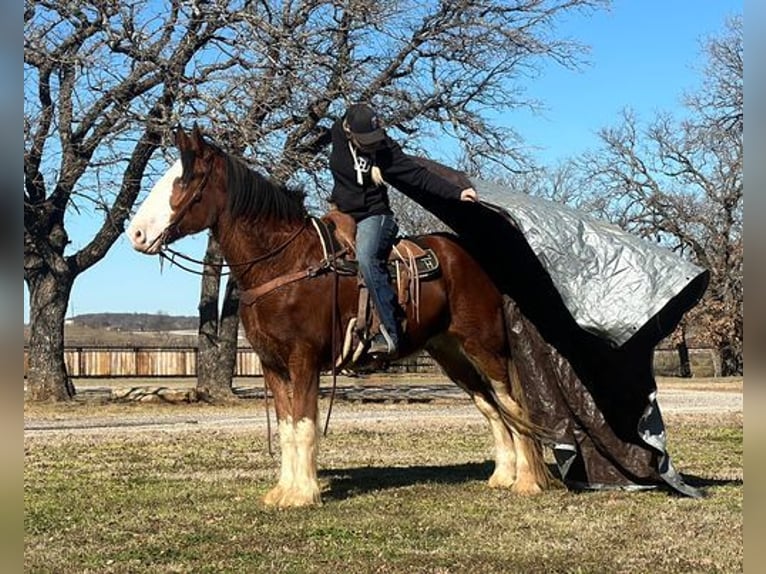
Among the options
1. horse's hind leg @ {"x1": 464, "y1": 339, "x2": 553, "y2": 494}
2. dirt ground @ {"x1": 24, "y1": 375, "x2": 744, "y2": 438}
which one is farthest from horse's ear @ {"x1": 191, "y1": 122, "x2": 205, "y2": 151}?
dirt ground @ {"x1": 24, "y1": 375, "x2": 744, "y2": 438}

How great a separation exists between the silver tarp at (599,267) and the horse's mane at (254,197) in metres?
1.68

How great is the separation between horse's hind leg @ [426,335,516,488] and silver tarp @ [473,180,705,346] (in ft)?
4.09

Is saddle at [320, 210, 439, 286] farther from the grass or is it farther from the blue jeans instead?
the grass

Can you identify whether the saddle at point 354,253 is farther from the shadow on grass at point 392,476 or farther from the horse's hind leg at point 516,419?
the shadow on grass at point 392,476

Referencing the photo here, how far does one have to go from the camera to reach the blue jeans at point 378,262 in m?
7.99

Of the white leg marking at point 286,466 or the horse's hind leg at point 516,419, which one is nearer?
the white leg marking at point 286,466

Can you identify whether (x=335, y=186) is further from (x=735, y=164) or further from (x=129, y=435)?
(x=735, y=164)

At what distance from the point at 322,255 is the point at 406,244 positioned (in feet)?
2.63

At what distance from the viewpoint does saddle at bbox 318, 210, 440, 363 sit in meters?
8.09

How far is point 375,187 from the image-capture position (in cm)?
820

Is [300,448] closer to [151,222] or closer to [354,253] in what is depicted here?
[354,253]

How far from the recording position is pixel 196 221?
802 centimetres

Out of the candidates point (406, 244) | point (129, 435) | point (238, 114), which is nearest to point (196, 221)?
point (406, 244)

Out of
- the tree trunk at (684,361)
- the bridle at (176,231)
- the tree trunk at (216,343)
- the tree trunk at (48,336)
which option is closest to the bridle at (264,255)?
the bridle at (176,231)
